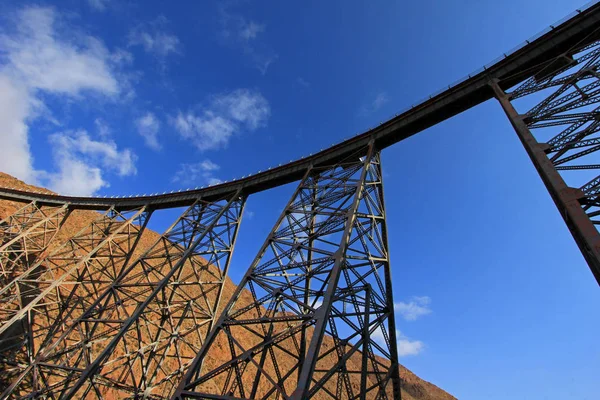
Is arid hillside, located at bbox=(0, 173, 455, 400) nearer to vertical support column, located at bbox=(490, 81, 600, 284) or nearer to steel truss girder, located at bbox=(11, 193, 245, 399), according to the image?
steel truss girder, located at bbox=(11, 193, 245, 399)

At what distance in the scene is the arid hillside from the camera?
3064cm

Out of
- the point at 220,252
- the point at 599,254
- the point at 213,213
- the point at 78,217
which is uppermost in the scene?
the point at 78,217

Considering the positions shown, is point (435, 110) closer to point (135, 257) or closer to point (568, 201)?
point (568, 201)

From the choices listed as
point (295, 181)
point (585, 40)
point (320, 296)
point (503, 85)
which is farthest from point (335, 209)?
point (585, 40)

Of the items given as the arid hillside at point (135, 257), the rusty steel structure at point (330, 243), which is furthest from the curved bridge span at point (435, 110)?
the arid hillside at point (135, 257)

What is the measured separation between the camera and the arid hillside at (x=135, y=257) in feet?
101

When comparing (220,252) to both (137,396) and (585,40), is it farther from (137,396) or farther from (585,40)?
(585,40)

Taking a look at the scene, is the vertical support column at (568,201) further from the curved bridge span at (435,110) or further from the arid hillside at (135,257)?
the arid hillside at (135,257)

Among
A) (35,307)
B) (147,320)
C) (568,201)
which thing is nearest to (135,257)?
(35,307)

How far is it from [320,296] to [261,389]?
108ft

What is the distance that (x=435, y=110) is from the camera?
11922 mm

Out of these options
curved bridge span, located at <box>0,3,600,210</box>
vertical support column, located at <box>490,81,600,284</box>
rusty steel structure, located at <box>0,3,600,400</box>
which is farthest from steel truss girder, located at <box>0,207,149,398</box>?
vertical support column, located at <box>490,81,600,284</box>

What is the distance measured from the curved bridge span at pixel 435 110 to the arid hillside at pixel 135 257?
7612mm

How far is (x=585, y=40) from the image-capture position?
8.77m
